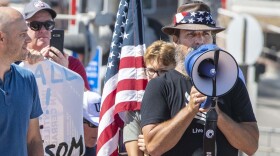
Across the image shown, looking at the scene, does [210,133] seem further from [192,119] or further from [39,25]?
[39,25]

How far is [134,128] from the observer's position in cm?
643

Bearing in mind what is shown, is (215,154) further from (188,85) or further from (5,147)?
(5,147)

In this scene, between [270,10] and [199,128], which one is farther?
[270,10]

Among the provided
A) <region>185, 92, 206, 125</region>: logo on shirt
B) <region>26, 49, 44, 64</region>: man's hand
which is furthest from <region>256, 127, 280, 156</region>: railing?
<region>185, 92, 206, 125</region>: logo on shirt

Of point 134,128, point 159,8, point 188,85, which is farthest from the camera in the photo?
point 159,8

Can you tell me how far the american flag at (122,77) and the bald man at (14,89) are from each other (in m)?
1.15

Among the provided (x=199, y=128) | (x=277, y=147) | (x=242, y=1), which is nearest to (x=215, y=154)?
(x=199, y=128)

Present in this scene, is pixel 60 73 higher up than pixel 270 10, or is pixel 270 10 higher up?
pixel 60 73

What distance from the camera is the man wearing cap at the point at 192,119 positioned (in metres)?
5.61

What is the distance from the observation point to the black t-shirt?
5.66m

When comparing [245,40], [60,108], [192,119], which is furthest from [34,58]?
[245,40]

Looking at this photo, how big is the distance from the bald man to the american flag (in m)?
1.15

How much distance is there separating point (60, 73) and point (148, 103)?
0.97 metres

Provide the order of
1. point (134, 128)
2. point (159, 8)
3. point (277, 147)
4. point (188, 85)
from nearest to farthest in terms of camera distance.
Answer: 1. point (188, 85)
2. point (134, 128)
3. point (277, 147)
4. point (159, 8)
